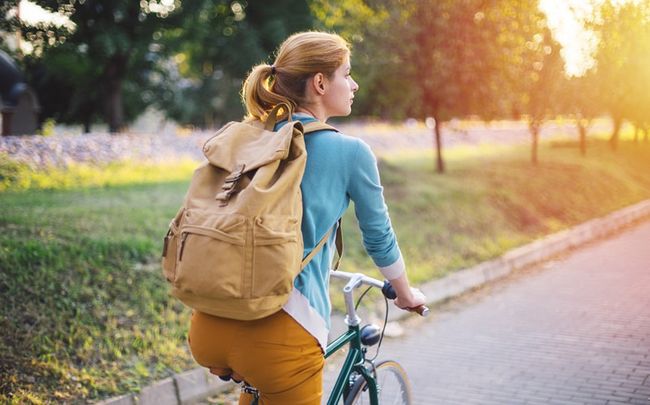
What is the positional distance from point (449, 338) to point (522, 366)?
97cm

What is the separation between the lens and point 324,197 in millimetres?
2277

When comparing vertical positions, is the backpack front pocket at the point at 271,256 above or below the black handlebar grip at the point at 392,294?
above

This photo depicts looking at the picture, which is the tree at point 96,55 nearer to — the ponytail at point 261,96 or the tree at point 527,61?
the tree at point 527,61

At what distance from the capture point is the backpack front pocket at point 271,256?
2.07 metres

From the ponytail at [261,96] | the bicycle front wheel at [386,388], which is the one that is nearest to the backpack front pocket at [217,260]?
the ponytail at [261,96]

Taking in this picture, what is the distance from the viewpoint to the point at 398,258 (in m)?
2.51

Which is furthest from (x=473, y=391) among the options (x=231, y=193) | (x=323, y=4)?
(x=323, y=4)

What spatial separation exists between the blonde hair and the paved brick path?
122 inches

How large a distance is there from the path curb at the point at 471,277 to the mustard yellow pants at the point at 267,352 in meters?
2.44

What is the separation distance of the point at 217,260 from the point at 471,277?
677 centimetres

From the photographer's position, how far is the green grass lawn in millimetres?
4805

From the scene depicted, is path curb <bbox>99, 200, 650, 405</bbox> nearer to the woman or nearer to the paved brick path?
the paved brick path

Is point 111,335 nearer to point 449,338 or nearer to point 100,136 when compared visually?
point 449,338

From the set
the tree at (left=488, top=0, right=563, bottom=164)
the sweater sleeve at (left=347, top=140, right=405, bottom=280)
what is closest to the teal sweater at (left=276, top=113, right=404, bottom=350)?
the sweater sleeve at (left=347, top=140, right=405, bottom=280)
